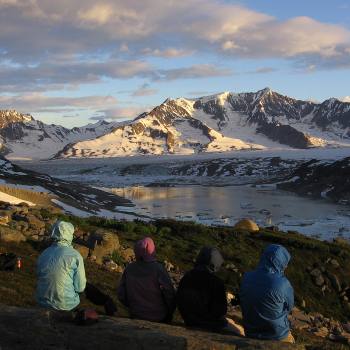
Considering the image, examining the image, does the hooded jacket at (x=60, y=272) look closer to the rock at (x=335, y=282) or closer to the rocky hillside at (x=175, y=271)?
the rocky hillside at (x=175, y=271)

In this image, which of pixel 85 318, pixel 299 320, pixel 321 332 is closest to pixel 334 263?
pixel 299 320

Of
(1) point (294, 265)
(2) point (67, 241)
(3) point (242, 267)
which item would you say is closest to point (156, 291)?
(2) point (67, 241)

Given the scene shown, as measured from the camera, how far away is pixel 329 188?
120 meters

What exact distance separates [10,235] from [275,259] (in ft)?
38.4

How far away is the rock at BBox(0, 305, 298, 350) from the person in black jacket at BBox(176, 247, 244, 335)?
3.10 feet

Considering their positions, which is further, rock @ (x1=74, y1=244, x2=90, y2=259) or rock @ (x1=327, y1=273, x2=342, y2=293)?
rock @ (x1=327, y1=273, x2=342, y2=293)

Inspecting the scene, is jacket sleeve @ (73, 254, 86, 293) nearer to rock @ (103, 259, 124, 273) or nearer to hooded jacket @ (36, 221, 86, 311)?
hooded jacket @ (36, 221, 86, 311)

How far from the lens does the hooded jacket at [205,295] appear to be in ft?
26.6

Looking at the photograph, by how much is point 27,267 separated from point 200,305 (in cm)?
790

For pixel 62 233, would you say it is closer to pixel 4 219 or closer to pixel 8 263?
pixel 8 263

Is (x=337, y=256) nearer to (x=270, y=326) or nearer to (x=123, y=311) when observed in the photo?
(x=123, y=311)

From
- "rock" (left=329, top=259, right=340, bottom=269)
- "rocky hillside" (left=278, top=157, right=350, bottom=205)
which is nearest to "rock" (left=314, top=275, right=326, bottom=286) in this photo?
"rock" (left=329, top=259, right=340, bottom=269)

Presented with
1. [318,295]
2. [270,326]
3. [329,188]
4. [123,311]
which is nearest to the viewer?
[270,326]

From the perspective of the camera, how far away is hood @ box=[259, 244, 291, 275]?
306 inches
